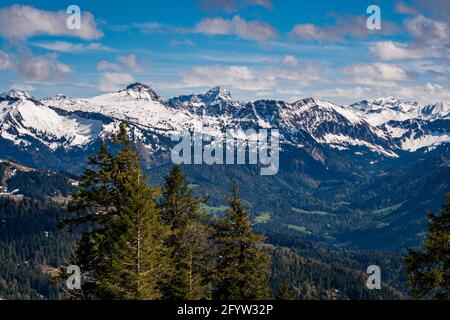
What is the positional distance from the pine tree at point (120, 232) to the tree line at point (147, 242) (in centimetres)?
7

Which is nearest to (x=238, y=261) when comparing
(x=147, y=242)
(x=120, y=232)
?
(x=147, y=242)

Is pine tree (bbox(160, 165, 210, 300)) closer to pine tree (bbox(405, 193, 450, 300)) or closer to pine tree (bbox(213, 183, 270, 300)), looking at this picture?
pine tree (bbox(213, 183, 270, 300))

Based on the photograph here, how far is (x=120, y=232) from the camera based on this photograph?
3800 cm

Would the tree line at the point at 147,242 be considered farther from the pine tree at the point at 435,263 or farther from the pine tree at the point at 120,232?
the pine tree at the point at 435,263

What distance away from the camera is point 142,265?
37.8m

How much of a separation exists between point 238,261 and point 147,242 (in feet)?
38.8

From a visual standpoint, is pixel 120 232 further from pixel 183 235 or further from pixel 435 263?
pixel 435 263

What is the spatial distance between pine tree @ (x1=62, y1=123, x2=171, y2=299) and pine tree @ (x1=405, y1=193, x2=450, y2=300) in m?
18.6

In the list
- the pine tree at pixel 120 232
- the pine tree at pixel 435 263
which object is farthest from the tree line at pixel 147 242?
the pine tree at pixel 435 263

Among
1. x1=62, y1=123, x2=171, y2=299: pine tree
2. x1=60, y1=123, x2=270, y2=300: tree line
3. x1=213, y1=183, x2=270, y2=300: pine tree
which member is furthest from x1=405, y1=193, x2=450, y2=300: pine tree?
x1=62, y1=123, x2=171, y2=299: pine tree

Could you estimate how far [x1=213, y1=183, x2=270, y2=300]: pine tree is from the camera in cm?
4544

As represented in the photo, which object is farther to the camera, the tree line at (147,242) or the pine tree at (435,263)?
the tree line at (147,242)

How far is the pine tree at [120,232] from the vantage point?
121 ft
